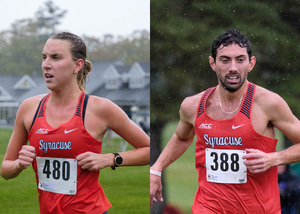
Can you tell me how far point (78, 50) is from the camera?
10.9ft

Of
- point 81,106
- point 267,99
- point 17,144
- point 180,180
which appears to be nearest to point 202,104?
point 267,99

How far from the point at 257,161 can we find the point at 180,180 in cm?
176

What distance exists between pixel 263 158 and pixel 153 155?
1885 millimetres

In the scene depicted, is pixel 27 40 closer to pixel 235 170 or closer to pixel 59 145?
pixel 59 145

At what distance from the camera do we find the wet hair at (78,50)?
331 centimetres

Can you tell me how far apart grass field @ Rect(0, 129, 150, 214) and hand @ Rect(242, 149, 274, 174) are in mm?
1199

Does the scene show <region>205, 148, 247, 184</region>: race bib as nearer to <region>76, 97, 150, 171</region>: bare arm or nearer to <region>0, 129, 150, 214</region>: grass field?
<region>76, 97, 150, 171</region>: bare arm

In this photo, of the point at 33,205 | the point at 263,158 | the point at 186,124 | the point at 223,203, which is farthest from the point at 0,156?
the point at 263,158

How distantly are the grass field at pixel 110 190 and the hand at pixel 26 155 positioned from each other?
2.92 feet

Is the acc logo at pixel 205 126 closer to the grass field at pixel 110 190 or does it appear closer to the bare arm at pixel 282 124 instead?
the bare arm at pixel 282 124

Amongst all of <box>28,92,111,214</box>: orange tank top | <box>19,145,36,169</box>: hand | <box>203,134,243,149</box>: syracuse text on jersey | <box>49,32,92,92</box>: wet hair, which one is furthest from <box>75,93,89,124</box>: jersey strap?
<box>203,134,243,149</box>: syracuse text on jersey

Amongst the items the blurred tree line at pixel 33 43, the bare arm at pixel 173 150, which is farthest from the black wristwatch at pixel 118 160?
the blurred tree line at pixel 33 43

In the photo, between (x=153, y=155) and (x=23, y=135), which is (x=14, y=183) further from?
(x=153, y=155)

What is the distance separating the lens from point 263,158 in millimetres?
3229
